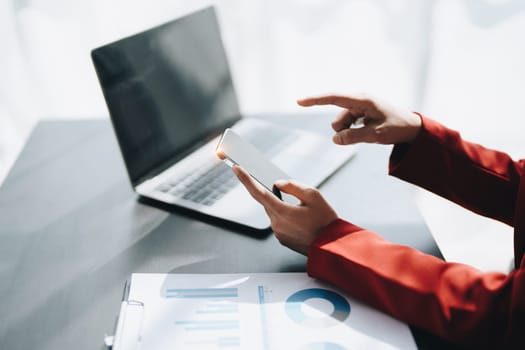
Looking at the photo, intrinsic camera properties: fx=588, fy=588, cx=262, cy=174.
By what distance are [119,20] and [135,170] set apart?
815mm

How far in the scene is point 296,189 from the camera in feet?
2.64

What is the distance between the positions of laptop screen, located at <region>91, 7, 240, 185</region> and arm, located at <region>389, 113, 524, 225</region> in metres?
0.38

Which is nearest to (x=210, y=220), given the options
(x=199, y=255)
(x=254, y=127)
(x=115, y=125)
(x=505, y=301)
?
Answer: (x=199, y=255)

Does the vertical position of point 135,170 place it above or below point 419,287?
above

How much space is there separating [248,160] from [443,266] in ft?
0.99

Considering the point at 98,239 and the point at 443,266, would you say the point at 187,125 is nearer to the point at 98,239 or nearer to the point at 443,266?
the point at 98,239

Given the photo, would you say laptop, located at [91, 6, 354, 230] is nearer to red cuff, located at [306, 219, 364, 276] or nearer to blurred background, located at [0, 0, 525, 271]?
red cuff, located at [306, 219, 364, 276]

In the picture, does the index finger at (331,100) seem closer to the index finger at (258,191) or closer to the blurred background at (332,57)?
the index finger at (258,191)

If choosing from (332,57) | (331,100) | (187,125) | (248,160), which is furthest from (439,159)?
(332,57)

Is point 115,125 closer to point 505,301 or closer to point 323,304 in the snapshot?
point 323,304

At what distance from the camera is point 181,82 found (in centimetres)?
105

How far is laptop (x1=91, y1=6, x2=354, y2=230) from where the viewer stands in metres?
0.92

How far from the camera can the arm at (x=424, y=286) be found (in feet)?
2.18

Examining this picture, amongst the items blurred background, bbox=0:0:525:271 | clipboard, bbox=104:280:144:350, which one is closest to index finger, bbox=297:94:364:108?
clipboard, bbox=104:280:144:350
